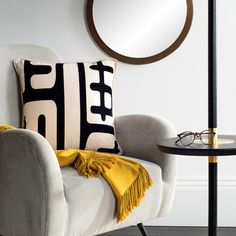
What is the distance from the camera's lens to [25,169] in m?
1.75

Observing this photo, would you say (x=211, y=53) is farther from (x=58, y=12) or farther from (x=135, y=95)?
(x=58, y=12)

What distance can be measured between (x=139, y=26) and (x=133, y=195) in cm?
118

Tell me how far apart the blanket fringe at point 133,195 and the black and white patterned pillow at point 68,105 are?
0.28m

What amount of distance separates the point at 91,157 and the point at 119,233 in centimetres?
84

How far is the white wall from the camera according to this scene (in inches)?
111

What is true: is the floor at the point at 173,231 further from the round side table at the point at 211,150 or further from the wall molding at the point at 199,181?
the round side table at the point at 211,150

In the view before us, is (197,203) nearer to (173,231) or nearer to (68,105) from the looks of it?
(173,231)

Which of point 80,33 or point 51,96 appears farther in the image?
point 80,33

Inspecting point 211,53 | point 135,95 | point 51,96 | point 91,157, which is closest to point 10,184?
point 91,157

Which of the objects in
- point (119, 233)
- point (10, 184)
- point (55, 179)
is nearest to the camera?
point (55, 179)

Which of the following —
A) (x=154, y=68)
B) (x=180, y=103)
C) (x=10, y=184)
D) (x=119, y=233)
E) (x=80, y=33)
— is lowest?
(x=119, y=233)

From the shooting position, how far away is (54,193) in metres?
1.69

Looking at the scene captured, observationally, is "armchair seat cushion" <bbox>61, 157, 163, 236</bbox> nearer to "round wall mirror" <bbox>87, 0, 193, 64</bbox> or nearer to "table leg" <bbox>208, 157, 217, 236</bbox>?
"table leg" <bbox>208, 157, 217, 236</bbox>

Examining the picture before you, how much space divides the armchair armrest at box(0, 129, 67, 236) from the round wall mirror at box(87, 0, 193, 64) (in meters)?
1.15
